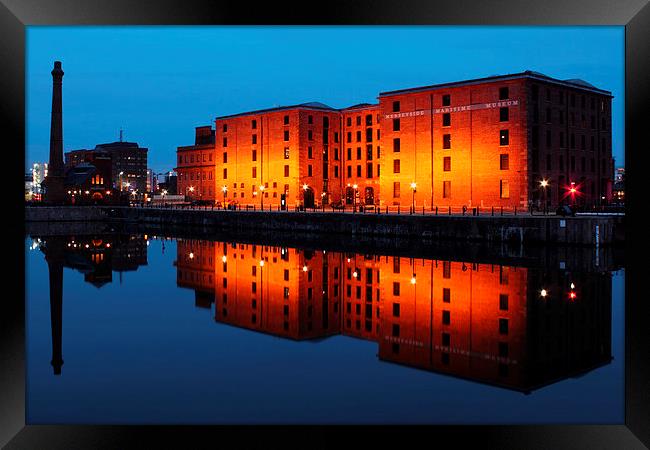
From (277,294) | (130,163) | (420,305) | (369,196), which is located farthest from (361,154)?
(130,163)

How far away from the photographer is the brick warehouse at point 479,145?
47.9 m

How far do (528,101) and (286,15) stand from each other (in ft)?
143

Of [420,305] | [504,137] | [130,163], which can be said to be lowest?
[420,305]

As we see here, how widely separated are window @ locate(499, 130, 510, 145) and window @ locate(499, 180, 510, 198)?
2.96 meters

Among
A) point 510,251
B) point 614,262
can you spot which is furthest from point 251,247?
point 614,262

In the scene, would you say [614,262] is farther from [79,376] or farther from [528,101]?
[79,376]

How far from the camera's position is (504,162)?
48.5m

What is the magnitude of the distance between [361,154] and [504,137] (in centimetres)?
2373

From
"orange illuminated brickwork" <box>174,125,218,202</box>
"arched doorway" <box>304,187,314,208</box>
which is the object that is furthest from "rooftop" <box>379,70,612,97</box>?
"orange illuminated brickwork" <box>174,125,218,202</box>

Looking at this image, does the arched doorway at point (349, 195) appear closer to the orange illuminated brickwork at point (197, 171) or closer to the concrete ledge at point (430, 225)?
the concrete ledge at point (430, 225)

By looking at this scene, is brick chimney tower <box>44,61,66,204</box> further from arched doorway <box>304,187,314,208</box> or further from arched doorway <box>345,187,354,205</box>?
arched doorway <box>345,187,354,205</box>

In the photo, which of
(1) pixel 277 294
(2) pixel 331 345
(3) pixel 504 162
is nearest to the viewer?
(2) pixel 331 345

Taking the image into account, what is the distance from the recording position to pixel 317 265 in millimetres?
30922

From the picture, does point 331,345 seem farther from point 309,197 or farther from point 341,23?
point 309,197
